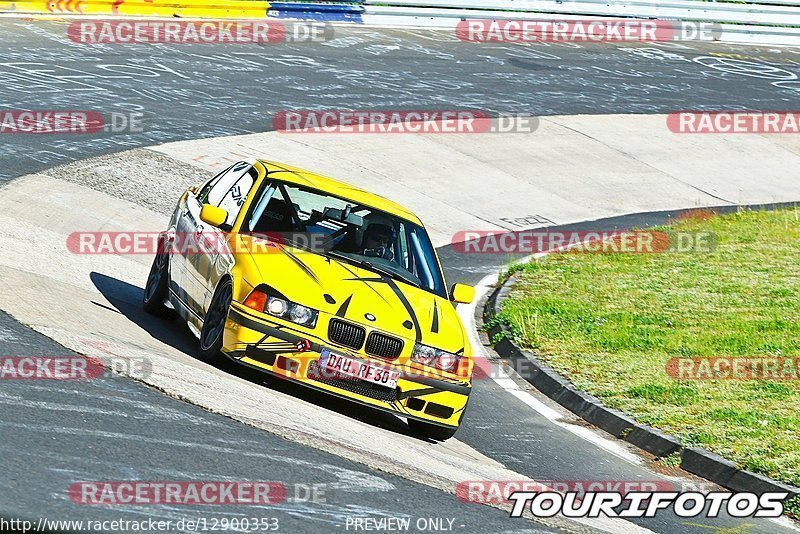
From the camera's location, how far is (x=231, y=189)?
1053 cm

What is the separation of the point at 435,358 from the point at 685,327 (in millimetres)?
5136

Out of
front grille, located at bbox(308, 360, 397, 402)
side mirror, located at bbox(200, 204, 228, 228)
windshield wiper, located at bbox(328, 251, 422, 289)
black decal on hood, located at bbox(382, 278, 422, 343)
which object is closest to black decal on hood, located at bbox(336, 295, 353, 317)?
front grille, located at bbox(308, 360, 397, 402)

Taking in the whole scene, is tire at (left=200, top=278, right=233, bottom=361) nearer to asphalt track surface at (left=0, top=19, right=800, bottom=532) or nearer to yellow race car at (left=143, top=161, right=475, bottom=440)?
yellow race car at (left=143, top=161, right=475, bottom=440)

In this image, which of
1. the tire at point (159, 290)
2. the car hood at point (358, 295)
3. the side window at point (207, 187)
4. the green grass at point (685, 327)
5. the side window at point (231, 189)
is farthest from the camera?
the side window at point (207, 187)

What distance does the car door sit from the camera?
9469 mm

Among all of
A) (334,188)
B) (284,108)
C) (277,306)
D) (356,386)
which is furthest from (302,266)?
(284,108)

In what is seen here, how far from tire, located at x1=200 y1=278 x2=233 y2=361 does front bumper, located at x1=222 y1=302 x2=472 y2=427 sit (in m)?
0.12

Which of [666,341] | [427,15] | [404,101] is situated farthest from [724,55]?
[666,341]

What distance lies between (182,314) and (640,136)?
16.1 metres

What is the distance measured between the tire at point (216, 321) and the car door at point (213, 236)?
0.51ft

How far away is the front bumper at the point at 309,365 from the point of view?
28.1ft

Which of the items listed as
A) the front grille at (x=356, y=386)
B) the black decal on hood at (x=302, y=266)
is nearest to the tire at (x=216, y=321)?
the black decal on hood at (x=302, y=266)

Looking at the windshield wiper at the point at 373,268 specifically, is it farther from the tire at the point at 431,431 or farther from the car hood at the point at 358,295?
the tire at the point at 431,431

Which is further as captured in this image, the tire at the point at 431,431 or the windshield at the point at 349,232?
the windshield at the point at 349,232
